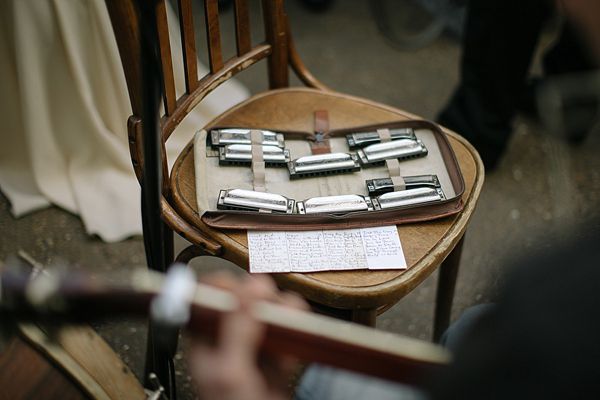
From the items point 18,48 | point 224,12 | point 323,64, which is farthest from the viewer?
point 224,12

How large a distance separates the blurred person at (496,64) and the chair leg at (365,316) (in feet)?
3.40

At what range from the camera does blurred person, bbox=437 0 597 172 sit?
1464mm

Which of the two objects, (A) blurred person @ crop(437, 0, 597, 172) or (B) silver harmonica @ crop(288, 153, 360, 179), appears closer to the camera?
(B) silver harmonica @ crop(288, 153, 360, 179)

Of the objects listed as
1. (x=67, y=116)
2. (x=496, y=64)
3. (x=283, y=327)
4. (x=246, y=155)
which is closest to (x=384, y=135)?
Answer: (x=246, y=155)

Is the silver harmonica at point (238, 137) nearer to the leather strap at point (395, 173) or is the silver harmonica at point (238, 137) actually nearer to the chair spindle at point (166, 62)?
the chair spindle at point (166, 62)

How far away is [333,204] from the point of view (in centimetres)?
81

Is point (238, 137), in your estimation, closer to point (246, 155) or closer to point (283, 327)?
point (246, 155)

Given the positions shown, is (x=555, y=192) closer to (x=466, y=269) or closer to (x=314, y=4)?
(x=466, y=269)

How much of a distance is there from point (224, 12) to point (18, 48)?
1.15 meters

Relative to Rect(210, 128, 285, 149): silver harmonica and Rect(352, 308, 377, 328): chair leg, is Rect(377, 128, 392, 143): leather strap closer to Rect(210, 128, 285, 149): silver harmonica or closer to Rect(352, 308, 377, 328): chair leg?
Rect(210, 128, 285, 149): silver harmonica

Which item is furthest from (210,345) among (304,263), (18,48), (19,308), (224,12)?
(224,12)

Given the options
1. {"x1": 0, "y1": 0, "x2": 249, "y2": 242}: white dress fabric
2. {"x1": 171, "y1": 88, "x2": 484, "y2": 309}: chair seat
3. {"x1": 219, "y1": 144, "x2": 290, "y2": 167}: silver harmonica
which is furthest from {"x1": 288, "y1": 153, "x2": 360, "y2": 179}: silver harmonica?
{"x1": 0, "y1": 0, "x2": 249, "y2": 242}: white dress fabric

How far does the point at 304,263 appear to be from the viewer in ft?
2.51

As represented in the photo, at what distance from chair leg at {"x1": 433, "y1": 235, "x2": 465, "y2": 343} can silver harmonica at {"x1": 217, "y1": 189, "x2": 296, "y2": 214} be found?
0.36 meters
